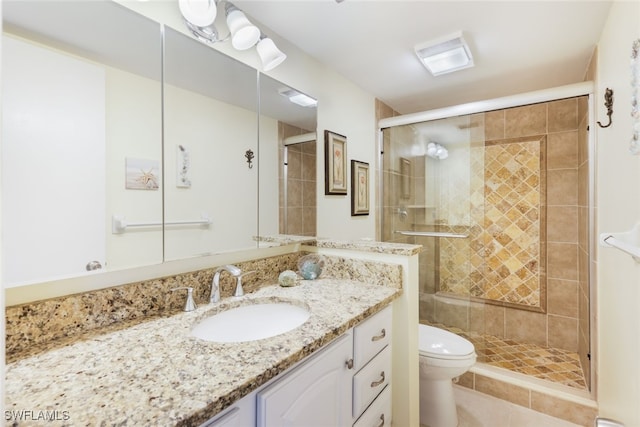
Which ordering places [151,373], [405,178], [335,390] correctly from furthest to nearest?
[405,178]
[335,390]
[151,373]

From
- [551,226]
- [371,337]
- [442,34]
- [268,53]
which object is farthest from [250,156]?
[551,226]

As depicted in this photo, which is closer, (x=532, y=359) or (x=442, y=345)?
(x=442, y=345)

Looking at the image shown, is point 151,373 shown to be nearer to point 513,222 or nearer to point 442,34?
point 442,34

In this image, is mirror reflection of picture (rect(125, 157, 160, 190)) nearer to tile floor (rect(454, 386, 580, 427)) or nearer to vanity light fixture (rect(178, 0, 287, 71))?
vanity light fixture (rect(178, 0, 287, 71))

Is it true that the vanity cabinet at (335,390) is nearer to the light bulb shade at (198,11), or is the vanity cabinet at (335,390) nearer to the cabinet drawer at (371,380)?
the cabinet drawer at (371,380)

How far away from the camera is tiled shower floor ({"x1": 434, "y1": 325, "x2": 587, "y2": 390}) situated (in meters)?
2.06

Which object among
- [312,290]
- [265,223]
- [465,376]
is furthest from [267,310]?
[465,376]

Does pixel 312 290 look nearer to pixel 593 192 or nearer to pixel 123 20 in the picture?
pixel 123 20

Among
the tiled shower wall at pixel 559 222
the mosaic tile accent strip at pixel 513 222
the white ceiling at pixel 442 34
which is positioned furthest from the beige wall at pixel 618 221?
the mosaic tile accent strip at pixel 513 222

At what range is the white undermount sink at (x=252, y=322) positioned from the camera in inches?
42.4

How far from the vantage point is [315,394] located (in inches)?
34.9

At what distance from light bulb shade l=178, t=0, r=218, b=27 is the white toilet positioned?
187 cm

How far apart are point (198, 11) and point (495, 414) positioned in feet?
8.46

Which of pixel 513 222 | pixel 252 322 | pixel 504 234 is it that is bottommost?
pixel 252 322
